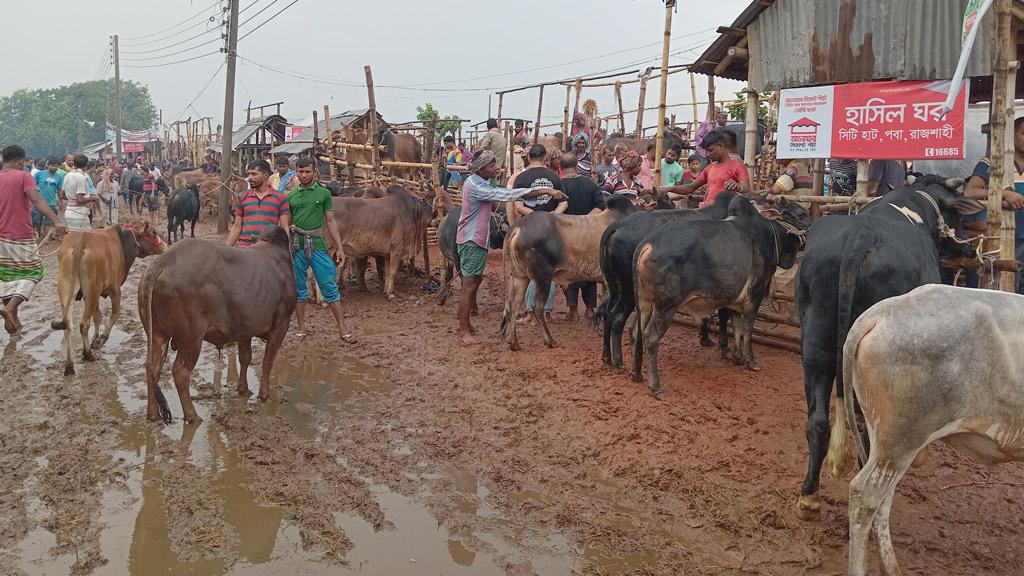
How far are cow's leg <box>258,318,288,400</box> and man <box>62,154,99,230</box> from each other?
5410 mm

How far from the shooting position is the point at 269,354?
22.1 feet

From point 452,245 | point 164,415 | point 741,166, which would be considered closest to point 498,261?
point 452,245

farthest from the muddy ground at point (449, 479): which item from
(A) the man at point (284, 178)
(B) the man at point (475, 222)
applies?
(A) the man at point (284, 178)

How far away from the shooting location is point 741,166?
8312 mm

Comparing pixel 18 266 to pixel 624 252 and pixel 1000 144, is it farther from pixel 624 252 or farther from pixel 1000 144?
pixel 1000 144

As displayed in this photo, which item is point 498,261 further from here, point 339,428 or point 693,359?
point 339,428

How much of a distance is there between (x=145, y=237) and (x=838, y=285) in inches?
279

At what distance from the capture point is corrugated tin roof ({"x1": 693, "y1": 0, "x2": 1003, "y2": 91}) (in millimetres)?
7504

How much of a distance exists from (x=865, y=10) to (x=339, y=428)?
258 inches

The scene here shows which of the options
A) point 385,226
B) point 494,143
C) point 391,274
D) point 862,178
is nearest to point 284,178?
point 385,226

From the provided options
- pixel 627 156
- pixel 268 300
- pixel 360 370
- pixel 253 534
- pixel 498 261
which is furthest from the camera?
pixel 498 261

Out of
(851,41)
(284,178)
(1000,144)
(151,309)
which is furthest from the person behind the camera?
(284,178)

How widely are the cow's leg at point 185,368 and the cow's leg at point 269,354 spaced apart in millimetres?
759

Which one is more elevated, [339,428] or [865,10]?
[865,10]
